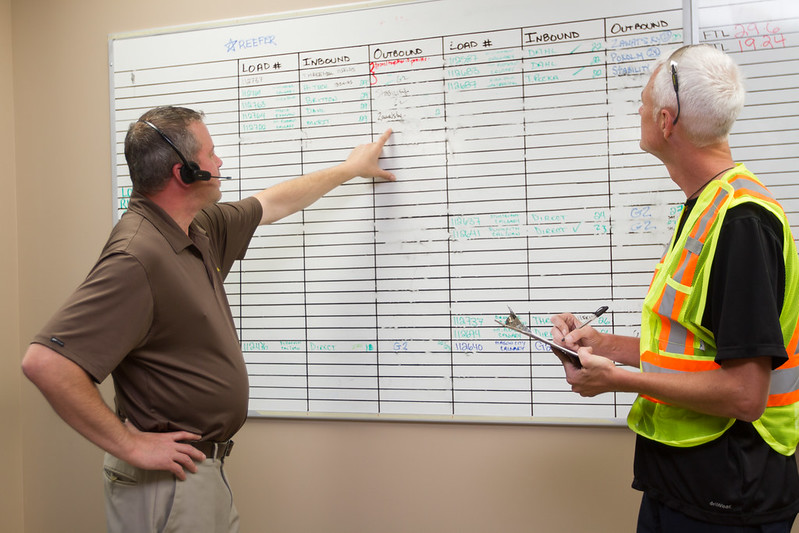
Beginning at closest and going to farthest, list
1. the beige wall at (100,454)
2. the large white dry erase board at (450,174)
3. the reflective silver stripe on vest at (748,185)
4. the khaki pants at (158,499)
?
the reflective silver stripe on vest at (748,185)
the khaki pants at (158,499)
the large white dry erase board at (450,174)
the beige wall at (100,454)

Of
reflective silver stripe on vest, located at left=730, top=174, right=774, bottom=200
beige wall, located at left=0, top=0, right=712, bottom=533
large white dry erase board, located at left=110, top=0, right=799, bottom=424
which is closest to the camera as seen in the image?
reflective silver stripe on vest, located at left=730, top=174, right=774, bottom=200

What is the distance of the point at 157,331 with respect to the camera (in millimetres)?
1482

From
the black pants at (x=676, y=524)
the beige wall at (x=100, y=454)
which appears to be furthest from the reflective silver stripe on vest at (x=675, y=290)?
the beige wall at (x=100, y=454)

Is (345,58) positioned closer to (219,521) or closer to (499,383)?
(499,383)

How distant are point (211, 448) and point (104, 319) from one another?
1.56 ft

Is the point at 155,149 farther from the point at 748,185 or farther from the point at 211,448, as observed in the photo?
the point at 748,185

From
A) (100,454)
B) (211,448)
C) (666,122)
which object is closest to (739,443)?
(666,122)

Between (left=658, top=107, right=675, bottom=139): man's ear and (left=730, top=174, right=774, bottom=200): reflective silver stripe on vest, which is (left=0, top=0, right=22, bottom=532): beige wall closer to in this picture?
(left=658, top=107, right=675, bottom=139): man's ear

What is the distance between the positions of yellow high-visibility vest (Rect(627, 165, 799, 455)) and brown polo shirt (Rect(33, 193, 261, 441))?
1094 millimetres

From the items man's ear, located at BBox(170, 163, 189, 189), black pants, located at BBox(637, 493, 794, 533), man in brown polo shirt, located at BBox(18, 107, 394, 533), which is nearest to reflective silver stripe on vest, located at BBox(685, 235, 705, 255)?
black pants, located at BBox(637, 493, 794, 533)

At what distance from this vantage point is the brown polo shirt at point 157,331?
1.37 meters

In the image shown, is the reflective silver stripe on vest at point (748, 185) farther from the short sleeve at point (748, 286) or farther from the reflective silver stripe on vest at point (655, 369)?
the reflective silver stripe on vest at point (655, 369)

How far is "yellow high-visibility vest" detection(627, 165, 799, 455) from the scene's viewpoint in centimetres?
121

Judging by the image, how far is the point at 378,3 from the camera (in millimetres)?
2078
